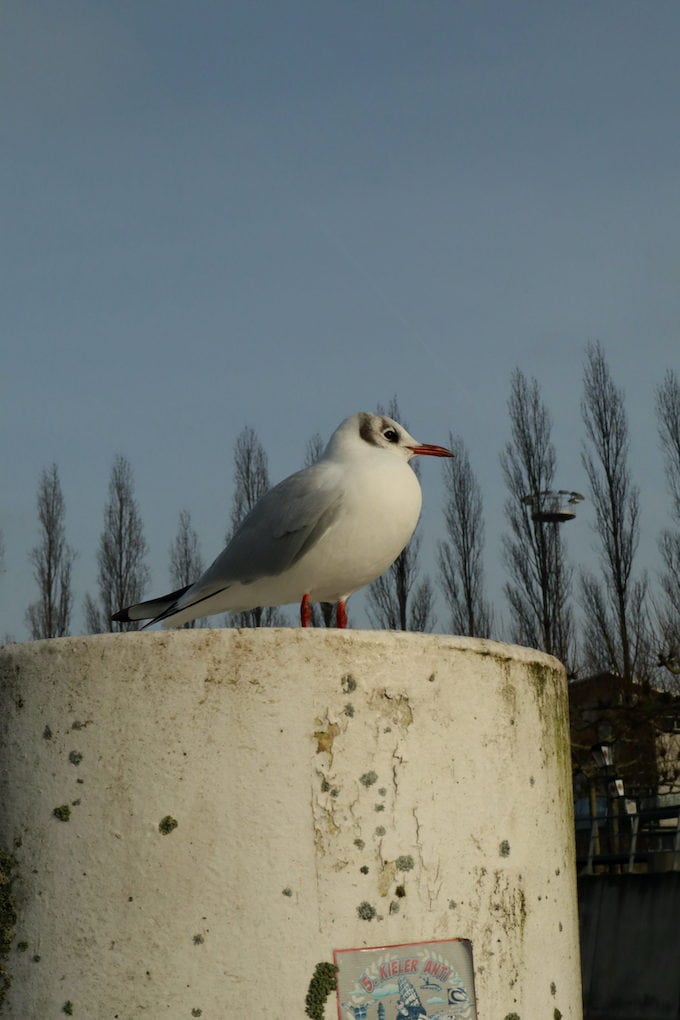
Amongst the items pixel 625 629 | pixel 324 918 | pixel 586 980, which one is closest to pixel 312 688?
pixel 324 918

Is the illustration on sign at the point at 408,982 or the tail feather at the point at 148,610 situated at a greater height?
the tail feather at the point at 148,610

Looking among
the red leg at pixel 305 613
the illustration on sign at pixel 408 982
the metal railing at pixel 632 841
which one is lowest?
the metal railing at pixel 632 841

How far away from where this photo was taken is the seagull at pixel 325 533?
4.66m

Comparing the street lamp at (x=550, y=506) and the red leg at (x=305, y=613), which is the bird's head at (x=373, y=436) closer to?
the red leg at (x=305, y=613)

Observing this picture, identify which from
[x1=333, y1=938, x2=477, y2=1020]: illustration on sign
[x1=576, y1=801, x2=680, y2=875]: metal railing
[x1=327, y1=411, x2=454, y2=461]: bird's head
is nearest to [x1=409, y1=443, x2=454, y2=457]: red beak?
[x1=327, y1=411, x2=454, y2=461]: bird's head

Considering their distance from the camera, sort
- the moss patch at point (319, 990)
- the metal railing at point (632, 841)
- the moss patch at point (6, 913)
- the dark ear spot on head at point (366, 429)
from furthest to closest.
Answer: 1. the metal railing at point (632, 841)
2. the dark ear spot on head at point (366, 429)
3. the moss patch at point (6, 913)
4. the moss patch at point (319, 990)

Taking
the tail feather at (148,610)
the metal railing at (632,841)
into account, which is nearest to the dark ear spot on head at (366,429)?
the tail feather at (148,610)

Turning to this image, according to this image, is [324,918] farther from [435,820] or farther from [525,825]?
[525,825]

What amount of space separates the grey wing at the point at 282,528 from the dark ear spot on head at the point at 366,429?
0.24m

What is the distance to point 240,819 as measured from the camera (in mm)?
3887

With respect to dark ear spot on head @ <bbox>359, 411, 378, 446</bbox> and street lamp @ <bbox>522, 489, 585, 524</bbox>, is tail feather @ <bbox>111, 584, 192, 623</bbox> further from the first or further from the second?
street lamp @ <bbox>522, 489, 585, 524</bbox>

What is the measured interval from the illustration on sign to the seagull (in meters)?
1.28

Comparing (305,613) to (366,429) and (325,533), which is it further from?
(366,429)

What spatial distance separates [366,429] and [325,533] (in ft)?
1.68
